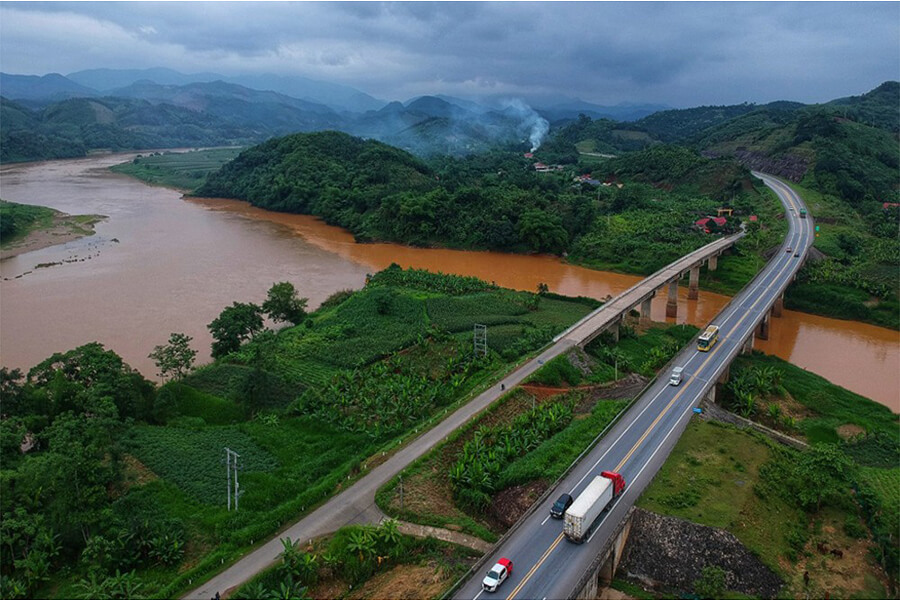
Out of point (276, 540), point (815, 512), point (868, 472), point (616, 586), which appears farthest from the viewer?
point (868, 472)

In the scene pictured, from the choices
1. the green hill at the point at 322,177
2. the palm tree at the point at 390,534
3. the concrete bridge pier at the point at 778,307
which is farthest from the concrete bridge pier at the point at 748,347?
the green hill at the point at 322,177

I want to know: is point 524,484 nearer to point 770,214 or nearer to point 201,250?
point 201,250

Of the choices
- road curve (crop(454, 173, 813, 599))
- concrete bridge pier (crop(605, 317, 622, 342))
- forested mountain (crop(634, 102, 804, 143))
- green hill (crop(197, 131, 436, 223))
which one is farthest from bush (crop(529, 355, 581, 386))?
forested mountain (crop(634, 102, 804, 143))

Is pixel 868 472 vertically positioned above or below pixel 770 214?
below

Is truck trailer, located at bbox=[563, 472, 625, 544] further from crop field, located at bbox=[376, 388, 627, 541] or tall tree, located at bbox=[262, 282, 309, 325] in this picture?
tall tree, located at bbox=[262, 282, 309, 325]

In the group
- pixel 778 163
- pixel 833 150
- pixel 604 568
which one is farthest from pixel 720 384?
pixel 778 163

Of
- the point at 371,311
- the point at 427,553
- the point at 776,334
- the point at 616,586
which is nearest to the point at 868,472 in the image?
the point at 616,586
